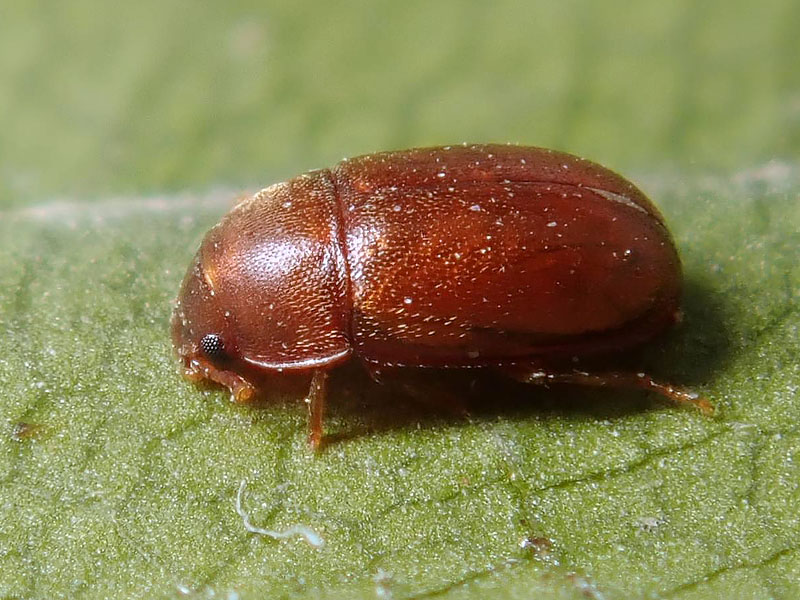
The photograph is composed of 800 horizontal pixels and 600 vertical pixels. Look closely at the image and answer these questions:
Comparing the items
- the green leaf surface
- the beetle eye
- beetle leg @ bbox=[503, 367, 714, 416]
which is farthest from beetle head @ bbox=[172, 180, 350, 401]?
beetle leg @ bbox=[503, 367, 714, 416]

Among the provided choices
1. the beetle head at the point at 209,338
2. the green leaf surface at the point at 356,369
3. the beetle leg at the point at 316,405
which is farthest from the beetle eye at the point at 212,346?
the beetle leg at the point at 316,405

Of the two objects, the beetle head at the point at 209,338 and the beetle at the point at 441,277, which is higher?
the beetle at the point at 441,277

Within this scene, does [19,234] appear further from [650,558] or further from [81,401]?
[650,558]

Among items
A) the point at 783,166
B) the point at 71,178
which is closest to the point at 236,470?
the point at 71,178

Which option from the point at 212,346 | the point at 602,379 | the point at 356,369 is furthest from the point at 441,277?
the point at 212,346

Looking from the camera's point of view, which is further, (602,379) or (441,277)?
(602,379)

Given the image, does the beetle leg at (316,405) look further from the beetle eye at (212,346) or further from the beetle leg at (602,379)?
the beetle leg at (602,379)

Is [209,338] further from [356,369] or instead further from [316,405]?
[356,369]
